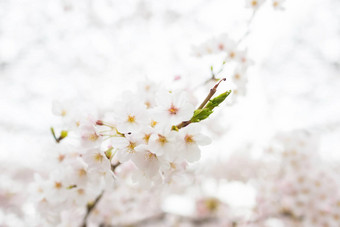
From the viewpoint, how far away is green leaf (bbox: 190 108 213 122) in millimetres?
851

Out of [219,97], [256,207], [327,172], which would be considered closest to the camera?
[219,97]

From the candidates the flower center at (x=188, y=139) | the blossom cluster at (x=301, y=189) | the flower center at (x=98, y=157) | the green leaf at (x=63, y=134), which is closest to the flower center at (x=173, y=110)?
the flower center at (x=188, y=139)

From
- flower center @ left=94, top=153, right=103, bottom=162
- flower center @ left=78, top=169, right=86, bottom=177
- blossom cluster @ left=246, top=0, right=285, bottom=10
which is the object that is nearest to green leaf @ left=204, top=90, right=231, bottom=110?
flower center @ left=94, top=153, right=103, bottom=162

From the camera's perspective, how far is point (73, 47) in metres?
6.37

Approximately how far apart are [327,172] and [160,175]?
409 centimetres

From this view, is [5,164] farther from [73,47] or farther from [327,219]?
[327,219]

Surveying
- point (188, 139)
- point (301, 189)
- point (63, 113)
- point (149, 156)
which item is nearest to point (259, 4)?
point (188, 139)

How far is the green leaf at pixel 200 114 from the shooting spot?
2.79 ft

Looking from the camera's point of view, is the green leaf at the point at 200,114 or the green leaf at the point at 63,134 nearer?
the green leaf at the point at 200,114

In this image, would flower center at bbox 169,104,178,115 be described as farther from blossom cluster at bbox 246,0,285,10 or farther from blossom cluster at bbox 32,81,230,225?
blossom cluster at bbox 246,0,285,10

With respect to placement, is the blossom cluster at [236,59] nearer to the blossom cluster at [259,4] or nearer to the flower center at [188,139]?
the blossom cluster at [259,4]

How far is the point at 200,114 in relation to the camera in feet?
2.86

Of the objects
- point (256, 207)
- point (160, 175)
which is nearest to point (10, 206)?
point (256, 207)

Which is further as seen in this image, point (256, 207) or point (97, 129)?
point (256, 207)
